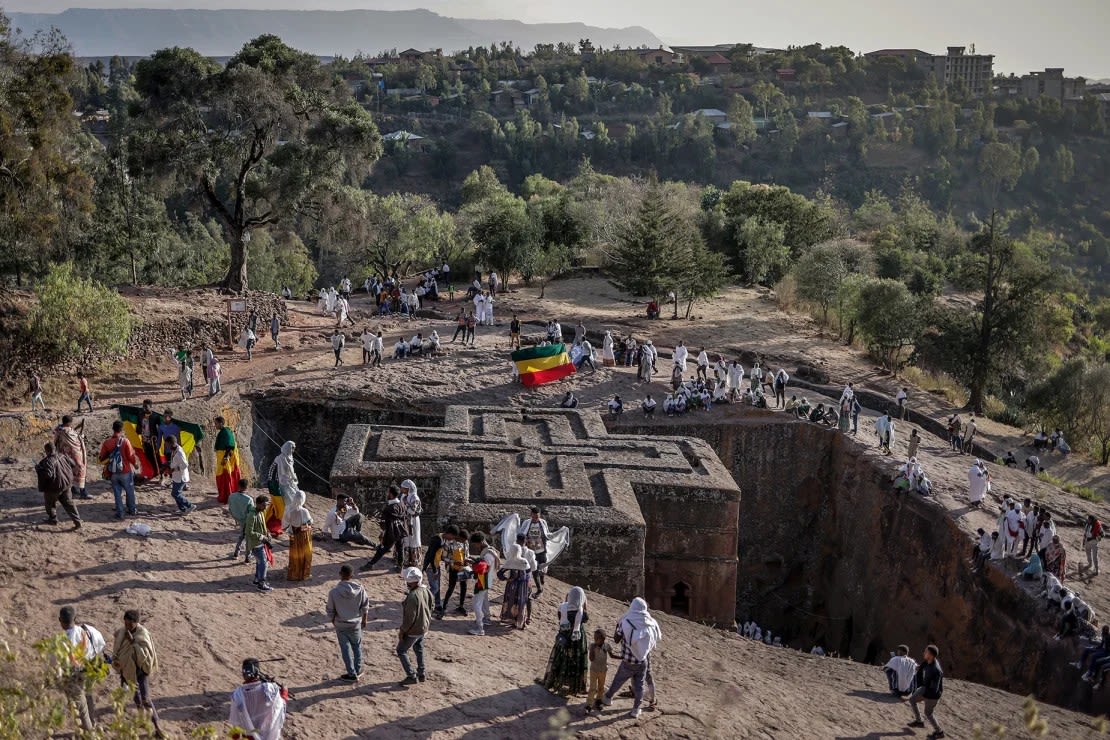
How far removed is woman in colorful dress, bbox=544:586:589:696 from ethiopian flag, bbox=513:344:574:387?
47.2 feet

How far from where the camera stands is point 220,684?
32.7ft

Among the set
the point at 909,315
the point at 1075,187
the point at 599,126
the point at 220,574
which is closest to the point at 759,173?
the point at 599,126

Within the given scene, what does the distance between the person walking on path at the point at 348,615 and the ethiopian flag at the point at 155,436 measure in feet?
19.7

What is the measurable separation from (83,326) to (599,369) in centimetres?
1246

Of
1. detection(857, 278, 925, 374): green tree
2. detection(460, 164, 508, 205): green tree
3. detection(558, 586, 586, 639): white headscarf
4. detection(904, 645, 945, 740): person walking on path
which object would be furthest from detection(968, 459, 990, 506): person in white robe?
detection(460, 164, 508, 205): green tree

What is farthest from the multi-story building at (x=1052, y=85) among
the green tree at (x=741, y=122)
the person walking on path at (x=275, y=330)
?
the person walking on path at (x=275, y=330)

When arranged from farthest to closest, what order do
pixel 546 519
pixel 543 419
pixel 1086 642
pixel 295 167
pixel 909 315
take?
pixel 909 315
pixel 295 167
pixel 543 419
pixel 546 519
pixel 1086 642

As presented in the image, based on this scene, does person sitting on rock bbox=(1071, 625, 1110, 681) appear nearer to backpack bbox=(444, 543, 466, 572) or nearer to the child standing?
the child standing

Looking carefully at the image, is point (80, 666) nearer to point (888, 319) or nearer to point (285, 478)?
point (285, 478)

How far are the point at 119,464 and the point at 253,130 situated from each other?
19458 mm

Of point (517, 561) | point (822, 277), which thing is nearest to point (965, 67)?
point (822, 277)

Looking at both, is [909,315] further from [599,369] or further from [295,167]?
[295,167]

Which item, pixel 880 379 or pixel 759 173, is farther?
pixel 759 173

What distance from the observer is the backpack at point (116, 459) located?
1306cm
